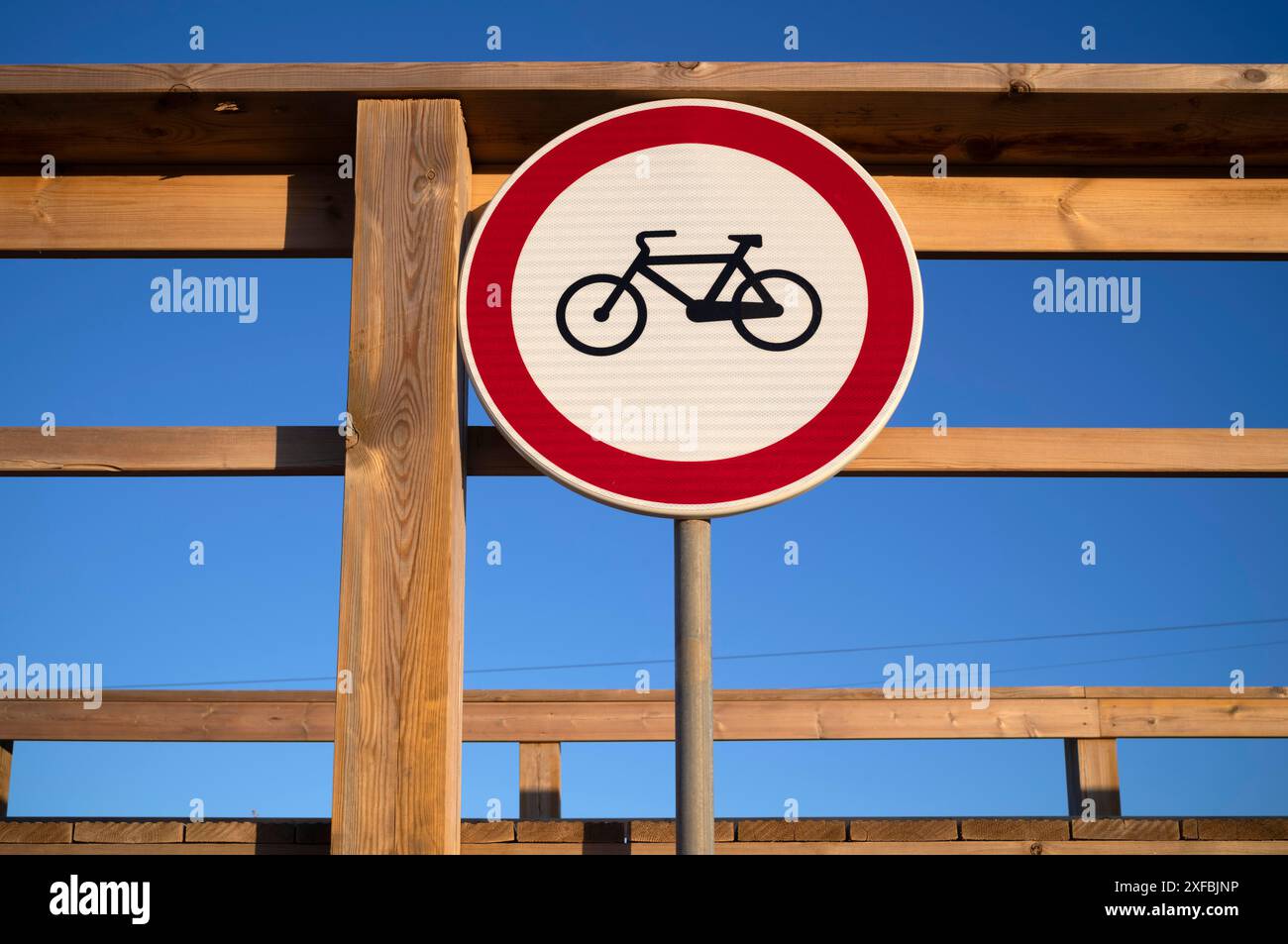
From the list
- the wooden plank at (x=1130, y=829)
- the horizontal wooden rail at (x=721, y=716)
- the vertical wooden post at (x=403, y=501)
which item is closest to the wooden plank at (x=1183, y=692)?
the horizontal wooden rail at (x=721, y=716)

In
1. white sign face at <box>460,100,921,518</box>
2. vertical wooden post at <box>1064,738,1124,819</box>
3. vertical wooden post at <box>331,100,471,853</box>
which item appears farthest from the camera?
vertical wooden post at <box>1064,738,1124,819</box>

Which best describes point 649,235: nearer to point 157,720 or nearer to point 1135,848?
point 1135,848

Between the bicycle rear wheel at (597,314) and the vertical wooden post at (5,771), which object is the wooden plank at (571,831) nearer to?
the bicycle rear wheel at (597,314)

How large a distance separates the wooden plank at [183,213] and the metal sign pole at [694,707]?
50.2 inches

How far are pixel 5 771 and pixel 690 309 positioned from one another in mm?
3112

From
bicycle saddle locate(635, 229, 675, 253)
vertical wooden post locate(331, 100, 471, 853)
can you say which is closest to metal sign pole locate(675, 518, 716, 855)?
bicycle saddle locate(635, 229, 675, 253)

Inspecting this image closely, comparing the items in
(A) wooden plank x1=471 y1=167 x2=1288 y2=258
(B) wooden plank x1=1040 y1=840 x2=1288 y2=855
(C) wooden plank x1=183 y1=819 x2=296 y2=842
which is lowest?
(B) wooden plank x1=1040 y1=840 x2=1288 y2=855

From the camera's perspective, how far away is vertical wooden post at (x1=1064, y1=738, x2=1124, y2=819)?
3.80m

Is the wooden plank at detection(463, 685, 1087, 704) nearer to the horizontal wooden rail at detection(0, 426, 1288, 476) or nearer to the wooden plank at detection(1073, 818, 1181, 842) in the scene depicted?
the wooden plank at detection(1073, 818, 1181, 842)

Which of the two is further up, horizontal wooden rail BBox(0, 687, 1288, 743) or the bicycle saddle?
the bicycle saddle

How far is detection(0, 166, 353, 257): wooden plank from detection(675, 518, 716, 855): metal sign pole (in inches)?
50.2

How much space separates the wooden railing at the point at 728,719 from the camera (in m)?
3.84

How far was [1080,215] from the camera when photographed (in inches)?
99.0
